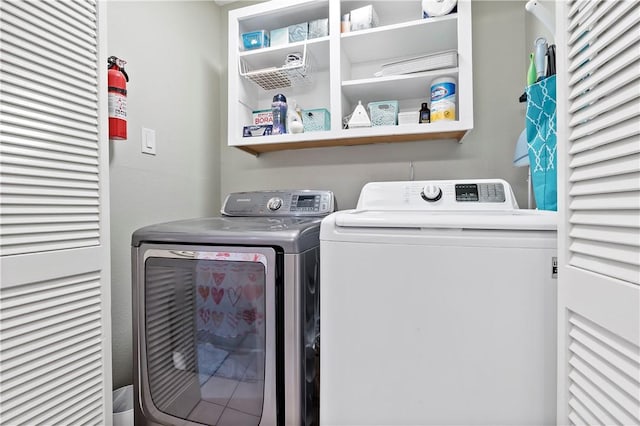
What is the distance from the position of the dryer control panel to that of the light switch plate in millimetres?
1163

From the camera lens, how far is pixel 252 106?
6.80 feet

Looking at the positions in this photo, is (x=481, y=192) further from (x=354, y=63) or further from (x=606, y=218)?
(x=354, y=63)

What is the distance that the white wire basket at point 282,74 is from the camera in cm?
180

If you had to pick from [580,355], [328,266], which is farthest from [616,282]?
[328,266]

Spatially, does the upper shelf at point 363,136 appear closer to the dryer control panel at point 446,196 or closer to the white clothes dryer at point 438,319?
the dryer control panel at point 446,196

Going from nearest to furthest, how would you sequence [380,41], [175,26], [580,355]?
[580,355] < [380,41] < [175,26]

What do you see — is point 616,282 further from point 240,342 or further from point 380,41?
point 380,41

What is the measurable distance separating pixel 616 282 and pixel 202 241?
3.83 ft

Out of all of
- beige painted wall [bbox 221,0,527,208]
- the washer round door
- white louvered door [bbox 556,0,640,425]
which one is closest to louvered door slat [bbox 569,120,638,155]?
white louvered door [bbox 556,0,640,425]

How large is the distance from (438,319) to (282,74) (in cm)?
160

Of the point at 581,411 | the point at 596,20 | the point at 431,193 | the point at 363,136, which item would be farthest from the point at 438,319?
the point at 363,136

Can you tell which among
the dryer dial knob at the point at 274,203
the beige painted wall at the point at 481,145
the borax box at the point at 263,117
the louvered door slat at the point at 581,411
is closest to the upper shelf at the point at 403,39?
the beige painted wall at the point at 481,145

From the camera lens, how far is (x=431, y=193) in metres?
1.39

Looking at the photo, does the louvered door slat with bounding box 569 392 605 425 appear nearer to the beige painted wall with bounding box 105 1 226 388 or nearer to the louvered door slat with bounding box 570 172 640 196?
the louvered door slat with bounding box 570 172 640 196
